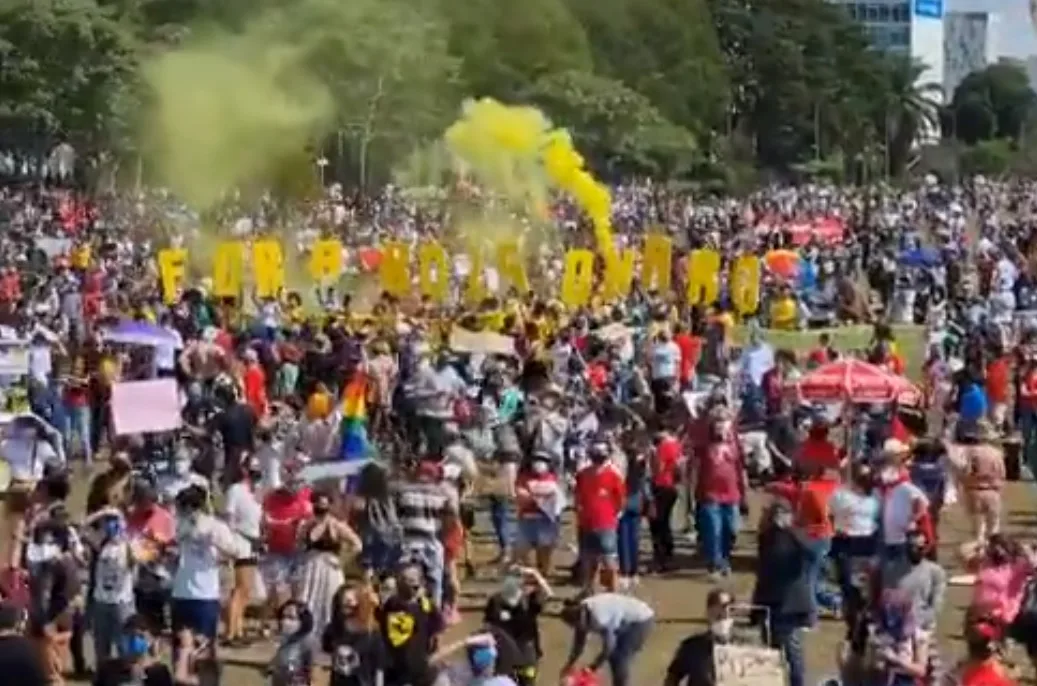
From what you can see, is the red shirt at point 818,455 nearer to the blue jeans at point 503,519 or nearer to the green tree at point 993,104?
the blue jeans at point 503,519

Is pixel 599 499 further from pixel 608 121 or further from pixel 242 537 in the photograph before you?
pixel 608 121

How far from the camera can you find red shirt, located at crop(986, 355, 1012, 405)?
20.5 meters

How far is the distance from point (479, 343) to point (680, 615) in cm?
628

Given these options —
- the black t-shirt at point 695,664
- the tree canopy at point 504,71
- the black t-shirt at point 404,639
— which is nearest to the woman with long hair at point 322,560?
the black t-shirt at point 404,639

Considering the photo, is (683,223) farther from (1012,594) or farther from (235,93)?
(1012,594)

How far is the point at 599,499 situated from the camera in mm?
14242

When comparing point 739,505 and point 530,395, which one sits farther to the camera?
point 530,395

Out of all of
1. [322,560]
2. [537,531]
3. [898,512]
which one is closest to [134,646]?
[322,560]

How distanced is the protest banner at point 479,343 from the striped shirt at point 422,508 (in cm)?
698

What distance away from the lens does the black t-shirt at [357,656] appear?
11.4 meters

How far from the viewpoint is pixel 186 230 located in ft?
132

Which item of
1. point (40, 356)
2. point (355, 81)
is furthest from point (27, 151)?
point (40, 356)

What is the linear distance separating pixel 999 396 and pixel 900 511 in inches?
293

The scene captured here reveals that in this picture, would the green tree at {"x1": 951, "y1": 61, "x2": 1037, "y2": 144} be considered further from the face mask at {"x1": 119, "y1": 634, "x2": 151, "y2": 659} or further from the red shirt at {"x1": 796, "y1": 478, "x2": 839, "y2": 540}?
the face mask at {"x1": 119, "y1": 634, "x2": 151, "y2": 659}
